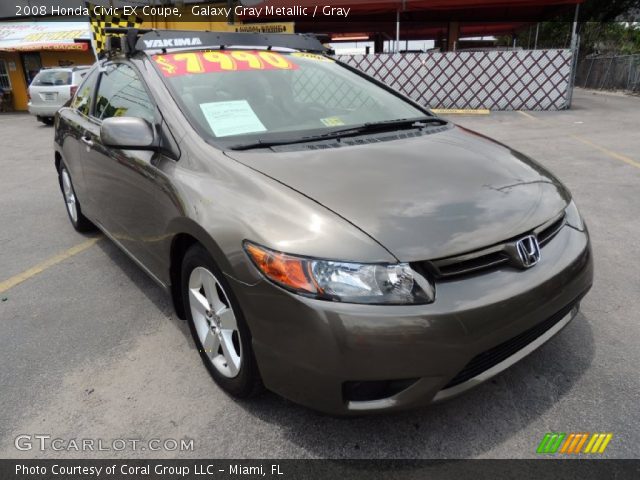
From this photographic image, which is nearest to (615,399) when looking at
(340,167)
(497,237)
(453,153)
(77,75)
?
(497,237)

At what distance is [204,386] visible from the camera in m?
2.44

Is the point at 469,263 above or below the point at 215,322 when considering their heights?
above

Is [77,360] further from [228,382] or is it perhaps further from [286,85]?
[286,85]

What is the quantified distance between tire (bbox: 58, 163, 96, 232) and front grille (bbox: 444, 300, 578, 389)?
3.74 metres

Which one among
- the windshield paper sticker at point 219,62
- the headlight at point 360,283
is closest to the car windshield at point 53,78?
the windshield paper sticker at point 219,62

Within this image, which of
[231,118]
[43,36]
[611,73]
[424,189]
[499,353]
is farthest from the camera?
[611,73]

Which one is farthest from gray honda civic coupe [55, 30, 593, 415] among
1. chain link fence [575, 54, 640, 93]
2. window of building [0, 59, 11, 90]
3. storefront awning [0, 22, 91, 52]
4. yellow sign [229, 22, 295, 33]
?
window of building [0, 59, 11, 90]

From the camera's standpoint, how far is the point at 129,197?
2957 millimetres

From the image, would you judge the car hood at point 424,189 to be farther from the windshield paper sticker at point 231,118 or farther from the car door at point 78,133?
the car door at point 78,133

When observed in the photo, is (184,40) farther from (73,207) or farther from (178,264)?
(73,207)

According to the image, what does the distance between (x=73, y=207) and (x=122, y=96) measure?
70.9 inches

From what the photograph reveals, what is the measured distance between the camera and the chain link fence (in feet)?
64.2

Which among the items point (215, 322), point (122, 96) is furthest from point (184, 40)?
point (215, 322)

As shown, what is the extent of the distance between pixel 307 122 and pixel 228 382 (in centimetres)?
142
